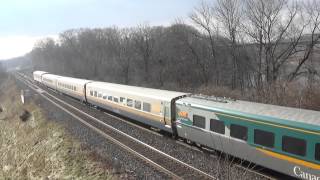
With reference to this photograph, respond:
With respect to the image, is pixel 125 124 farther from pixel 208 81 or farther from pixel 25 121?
pixel 208 81

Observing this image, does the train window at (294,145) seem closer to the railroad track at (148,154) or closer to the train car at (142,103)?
the railroad track at (148,154)

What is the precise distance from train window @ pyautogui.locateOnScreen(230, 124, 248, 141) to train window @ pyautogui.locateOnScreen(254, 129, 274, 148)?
1.70 feet

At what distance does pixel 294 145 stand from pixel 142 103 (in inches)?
467

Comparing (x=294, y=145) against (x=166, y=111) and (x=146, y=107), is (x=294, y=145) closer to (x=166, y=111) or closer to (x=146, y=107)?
(x=166, y=111)

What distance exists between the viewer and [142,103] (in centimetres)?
2278

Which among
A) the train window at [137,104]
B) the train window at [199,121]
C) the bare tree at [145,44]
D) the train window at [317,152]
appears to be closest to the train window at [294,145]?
the train window at [317,152]

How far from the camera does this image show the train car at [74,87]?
36.5 metres

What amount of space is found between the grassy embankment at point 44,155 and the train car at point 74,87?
5.95 metres

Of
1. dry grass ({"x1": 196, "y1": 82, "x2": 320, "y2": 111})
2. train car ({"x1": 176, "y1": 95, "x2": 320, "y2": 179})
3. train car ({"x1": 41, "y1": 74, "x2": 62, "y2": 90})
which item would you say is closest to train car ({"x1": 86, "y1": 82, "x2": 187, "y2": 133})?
train car ({"x1": 176, "y1": 95, "x2": 320, "y2": 179})

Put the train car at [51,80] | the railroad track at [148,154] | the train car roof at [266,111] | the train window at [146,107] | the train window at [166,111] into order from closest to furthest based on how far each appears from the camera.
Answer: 1. the train car roof at [266,111]
2. the railroad track at [148,154]
3. the train window at [166,111]
4. the train window at [146,107]
5. the train car at [51,80]

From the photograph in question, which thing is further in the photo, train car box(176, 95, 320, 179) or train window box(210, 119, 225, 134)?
train window box(210, 119, 225, 134)

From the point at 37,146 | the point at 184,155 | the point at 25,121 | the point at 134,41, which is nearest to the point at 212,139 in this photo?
the point at 184,155

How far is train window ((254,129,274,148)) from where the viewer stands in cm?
1345

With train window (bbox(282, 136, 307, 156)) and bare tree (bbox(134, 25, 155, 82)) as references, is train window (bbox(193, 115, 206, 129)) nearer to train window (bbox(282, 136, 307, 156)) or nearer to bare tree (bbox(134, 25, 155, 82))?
train window (bbox(282, 136, 307, 156))
